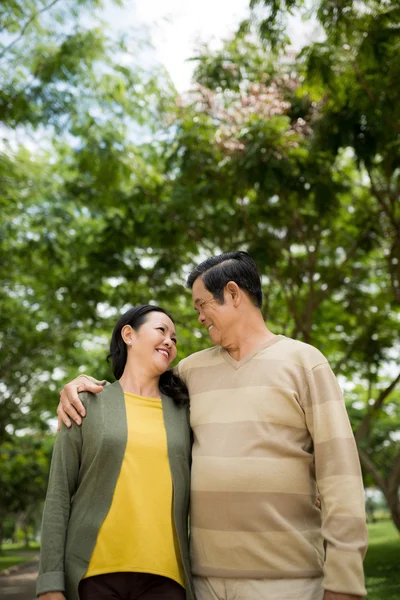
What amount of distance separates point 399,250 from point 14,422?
1693 centimetres

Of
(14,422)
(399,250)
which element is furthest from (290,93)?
(14,422)

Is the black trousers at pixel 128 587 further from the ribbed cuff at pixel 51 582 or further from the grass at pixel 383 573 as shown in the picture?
the grass at pixel 383 573

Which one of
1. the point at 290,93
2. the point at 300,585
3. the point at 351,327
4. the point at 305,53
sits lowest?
the point at 300,585

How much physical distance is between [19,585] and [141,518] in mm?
14357

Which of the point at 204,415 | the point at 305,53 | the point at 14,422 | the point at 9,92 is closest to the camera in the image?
the point at 204,415

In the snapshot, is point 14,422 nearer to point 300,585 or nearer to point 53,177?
point 53,177

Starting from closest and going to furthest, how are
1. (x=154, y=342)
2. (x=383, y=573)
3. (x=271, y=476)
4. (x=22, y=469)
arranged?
(x=271, y=476) < (x=154, y=342) < (x=383, y=573) < (x=22, y=469)

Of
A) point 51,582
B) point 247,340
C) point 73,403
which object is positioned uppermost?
point 247,340

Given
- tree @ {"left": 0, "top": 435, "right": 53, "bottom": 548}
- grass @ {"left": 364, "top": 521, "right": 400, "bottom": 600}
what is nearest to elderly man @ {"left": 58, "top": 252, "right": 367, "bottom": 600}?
grass @ {"left": 364, "top": 521, "right": 400, "bottom": 600}

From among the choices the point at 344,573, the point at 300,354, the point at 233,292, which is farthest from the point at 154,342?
the point at 344,573

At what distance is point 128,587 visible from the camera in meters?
2.86

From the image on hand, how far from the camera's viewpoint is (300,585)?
2.78 meters

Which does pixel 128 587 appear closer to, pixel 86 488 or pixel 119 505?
pixel 119 505

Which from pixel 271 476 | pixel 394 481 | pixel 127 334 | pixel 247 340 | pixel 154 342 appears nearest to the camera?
pixel 271 476
